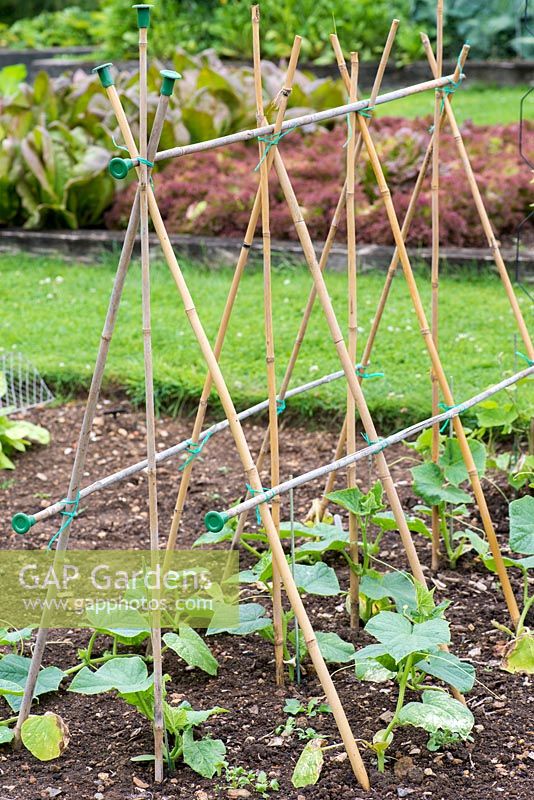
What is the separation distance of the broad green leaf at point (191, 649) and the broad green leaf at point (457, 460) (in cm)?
95

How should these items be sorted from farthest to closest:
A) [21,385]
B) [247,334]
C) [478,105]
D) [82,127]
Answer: [478,105]
[82,127]
[247,334]
[21,385]

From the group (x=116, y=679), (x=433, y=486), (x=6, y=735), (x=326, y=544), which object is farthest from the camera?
(x=433, y=486)

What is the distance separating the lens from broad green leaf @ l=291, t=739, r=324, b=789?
244cm

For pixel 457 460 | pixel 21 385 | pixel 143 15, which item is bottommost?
pixel 21 385

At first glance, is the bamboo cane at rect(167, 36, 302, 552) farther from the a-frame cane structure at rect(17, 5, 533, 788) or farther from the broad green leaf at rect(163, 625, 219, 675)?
the broad green leaf at rect(163, 625, 219, 675)

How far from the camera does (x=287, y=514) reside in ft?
13.1

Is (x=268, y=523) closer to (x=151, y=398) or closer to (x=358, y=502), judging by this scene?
(x=151, y=398)

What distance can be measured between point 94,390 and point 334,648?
0.95 m

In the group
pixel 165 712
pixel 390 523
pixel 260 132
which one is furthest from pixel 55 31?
pixel 165 712

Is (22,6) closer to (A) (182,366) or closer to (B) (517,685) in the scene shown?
(A) (182,366)

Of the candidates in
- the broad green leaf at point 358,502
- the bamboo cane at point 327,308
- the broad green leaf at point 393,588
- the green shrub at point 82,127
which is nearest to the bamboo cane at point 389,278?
the broad green leaf at point 358,502

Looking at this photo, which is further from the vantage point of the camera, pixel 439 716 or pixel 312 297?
pixel 312 297

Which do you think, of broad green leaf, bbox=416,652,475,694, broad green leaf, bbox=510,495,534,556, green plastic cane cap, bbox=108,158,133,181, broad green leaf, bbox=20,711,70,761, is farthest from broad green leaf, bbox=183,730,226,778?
green plastic cane cap, bbox=108,158,133,181

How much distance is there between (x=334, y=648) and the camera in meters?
2.78
